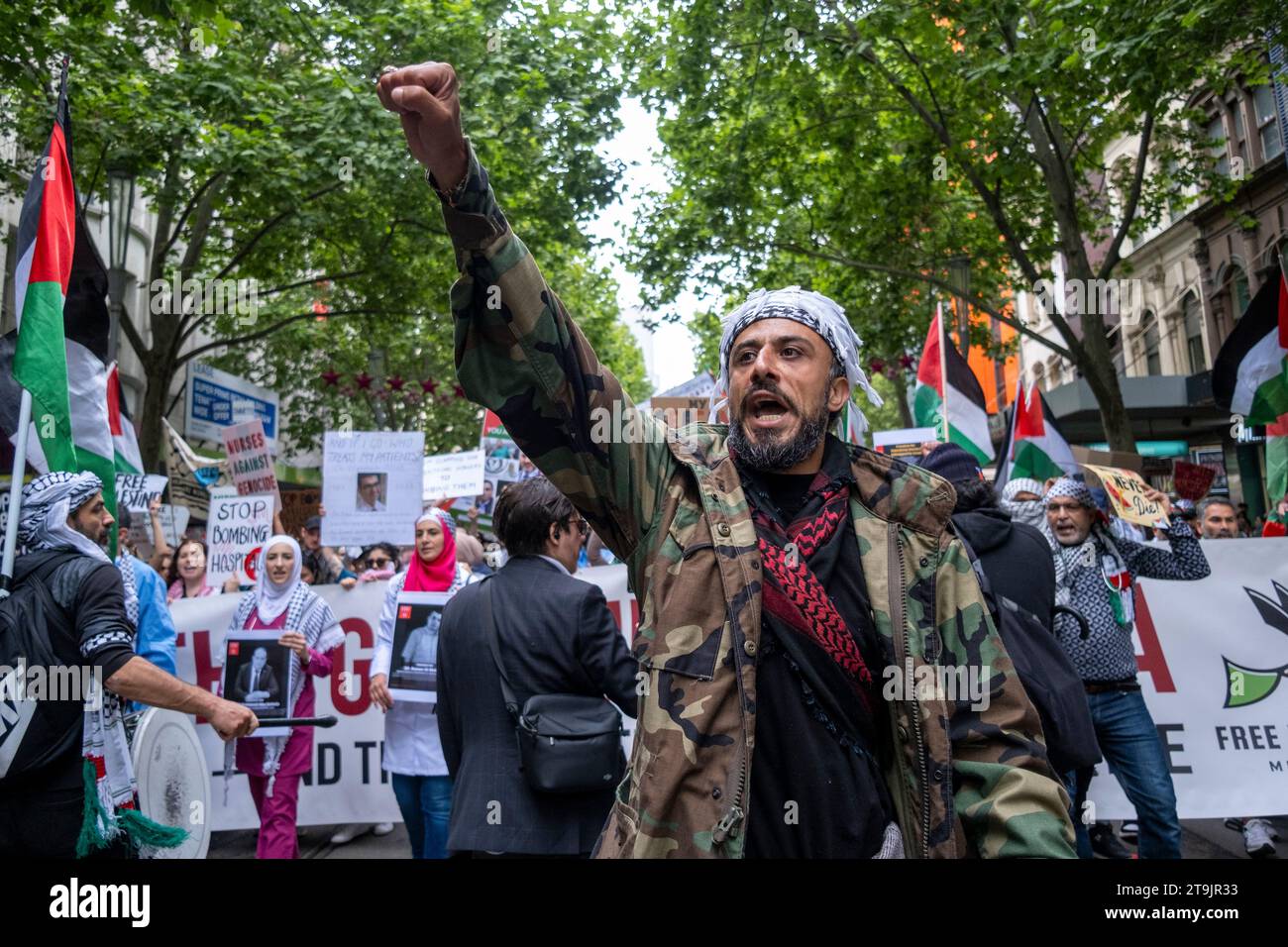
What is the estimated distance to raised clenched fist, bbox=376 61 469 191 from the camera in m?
1.67

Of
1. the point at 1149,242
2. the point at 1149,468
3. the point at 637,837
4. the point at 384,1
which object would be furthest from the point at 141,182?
the point at 1149,242

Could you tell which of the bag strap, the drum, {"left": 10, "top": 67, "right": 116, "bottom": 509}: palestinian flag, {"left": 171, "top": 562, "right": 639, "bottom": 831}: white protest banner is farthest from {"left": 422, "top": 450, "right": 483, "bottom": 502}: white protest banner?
the bag strap

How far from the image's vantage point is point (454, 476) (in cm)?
1155

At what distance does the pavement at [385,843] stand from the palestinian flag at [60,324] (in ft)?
9.76

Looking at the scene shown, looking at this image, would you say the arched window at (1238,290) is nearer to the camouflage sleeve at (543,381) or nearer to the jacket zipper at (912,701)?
the jacket zipper at (912,701)

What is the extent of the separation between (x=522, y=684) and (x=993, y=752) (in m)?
2.24

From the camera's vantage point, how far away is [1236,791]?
6820mm

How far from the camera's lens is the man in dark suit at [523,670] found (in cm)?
380

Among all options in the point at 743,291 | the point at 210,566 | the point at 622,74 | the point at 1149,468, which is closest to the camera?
the point at 210,566

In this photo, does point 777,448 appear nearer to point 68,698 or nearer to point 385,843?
point 68,698

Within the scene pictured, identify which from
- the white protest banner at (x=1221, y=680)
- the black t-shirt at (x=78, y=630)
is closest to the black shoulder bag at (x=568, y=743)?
the black t-shirt at (x=78, y=630)
